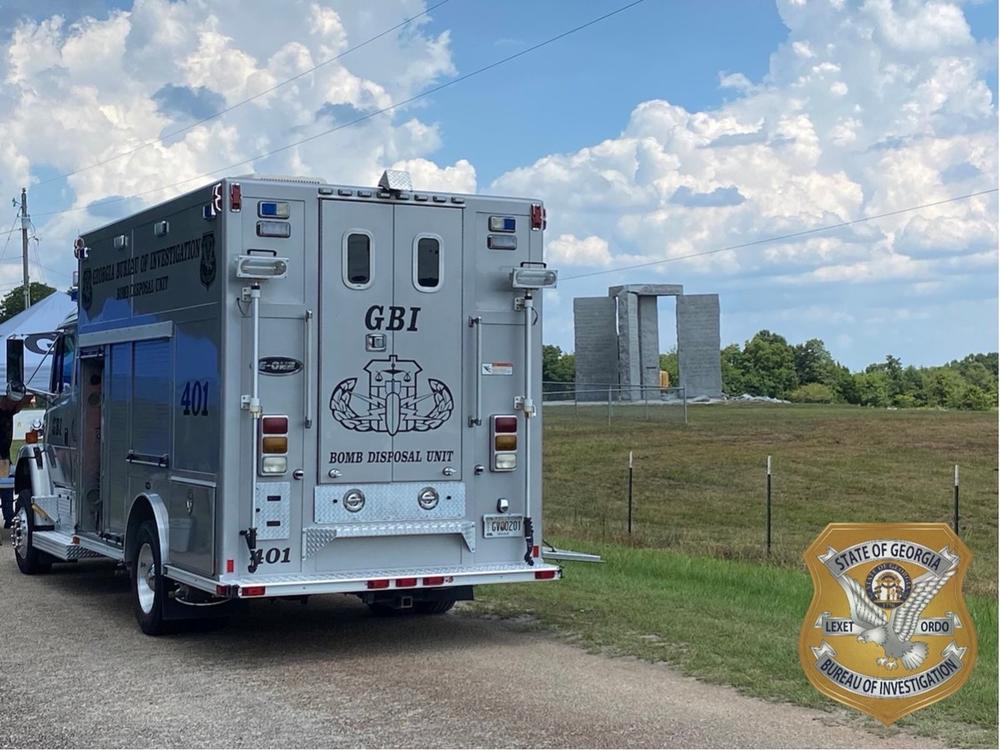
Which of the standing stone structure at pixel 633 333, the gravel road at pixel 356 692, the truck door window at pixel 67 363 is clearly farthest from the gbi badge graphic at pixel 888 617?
the standing stone structure at pixel 633 333

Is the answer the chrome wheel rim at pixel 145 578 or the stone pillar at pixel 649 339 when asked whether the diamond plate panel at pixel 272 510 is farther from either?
the stone pillar at pixel 649 339

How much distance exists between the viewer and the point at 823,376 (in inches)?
3698

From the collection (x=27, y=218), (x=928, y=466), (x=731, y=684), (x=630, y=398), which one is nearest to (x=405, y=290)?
(x=731, y=684)

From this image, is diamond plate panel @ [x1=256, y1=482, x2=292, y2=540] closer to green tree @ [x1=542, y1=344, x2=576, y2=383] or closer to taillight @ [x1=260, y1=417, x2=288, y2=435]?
taillight @ [x1=260, y1=417, x2=288, y2=435]

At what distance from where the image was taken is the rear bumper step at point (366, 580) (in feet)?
29.9

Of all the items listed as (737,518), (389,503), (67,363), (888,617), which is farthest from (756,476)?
A: (888,617)

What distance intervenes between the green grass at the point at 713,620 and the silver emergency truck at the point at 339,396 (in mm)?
973

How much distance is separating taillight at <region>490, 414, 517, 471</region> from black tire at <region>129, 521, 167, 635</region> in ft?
8.51

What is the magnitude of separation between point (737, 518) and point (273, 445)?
1491cm

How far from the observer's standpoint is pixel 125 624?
35.8 feet

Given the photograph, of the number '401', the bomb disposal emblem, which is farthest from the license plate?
the number '401'

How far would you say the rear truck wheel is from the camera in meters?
13.8

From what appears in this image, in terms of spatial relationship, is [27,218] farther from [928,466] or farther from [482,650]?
[482,650]

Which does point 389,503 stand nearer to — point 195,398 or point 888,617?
point 195,398
